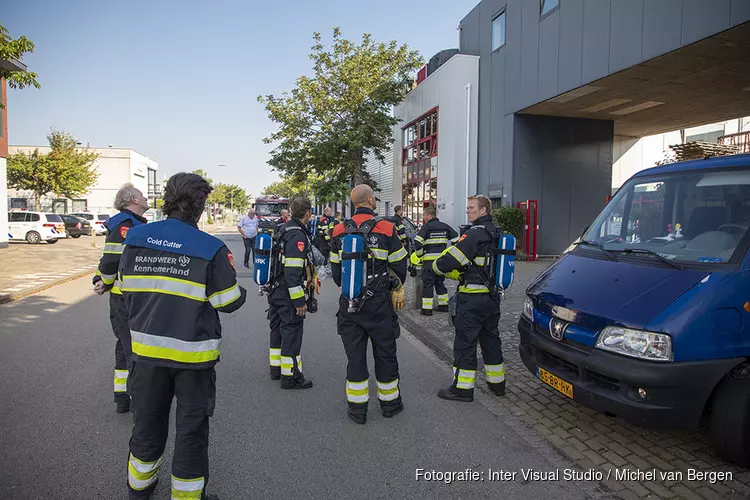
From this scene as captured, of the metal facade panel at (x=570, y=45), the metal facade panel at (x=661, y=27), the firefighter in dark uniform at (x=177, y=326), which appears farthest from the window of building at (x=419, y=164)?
the firefighter in dark uniform at (x=177, y=326)

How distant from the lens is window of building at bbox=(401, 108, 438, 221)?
75.5 ft

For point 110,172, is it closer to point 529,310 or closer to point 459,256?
point 459,256

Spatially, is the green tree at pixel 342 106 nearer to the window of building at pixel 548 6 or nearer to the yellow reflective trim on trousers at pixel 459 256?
the window of building at pixel 548 6

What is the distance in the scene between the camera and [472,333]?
4633 millimetres

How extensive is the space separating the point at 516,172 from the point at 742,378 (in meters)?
15.2

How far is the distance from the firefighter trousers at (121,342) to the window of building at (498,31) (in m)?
17.2

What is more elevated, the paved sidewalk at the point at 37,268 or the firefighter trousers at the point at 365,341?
the firefighter trousers at the point at 365,341

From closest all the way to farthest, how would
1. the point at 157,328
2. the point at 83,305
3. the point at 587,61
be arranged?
1. the point at 157,328
2. the point at 83,305
3. the point at 587,61

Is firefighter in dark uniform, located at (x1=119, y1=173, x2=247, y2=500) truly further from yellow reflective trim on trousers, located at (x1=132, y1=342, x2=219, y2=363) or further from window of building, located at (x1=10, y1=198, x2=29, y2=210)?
window of building, located at (x1=10, y1=198, x2=29, y2=210)

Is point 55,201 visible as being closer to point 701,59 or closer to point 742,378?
point 701,59

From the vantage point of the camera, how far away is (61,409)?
14.5ft

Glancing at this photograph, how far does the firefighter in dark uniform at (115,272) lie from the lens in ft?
13.1

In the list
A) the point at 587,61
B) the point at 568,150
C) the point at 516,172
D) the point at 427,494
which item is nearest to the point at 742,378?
the point at 427,494

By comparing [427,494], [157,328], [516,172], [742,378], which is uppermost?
[516,172]
